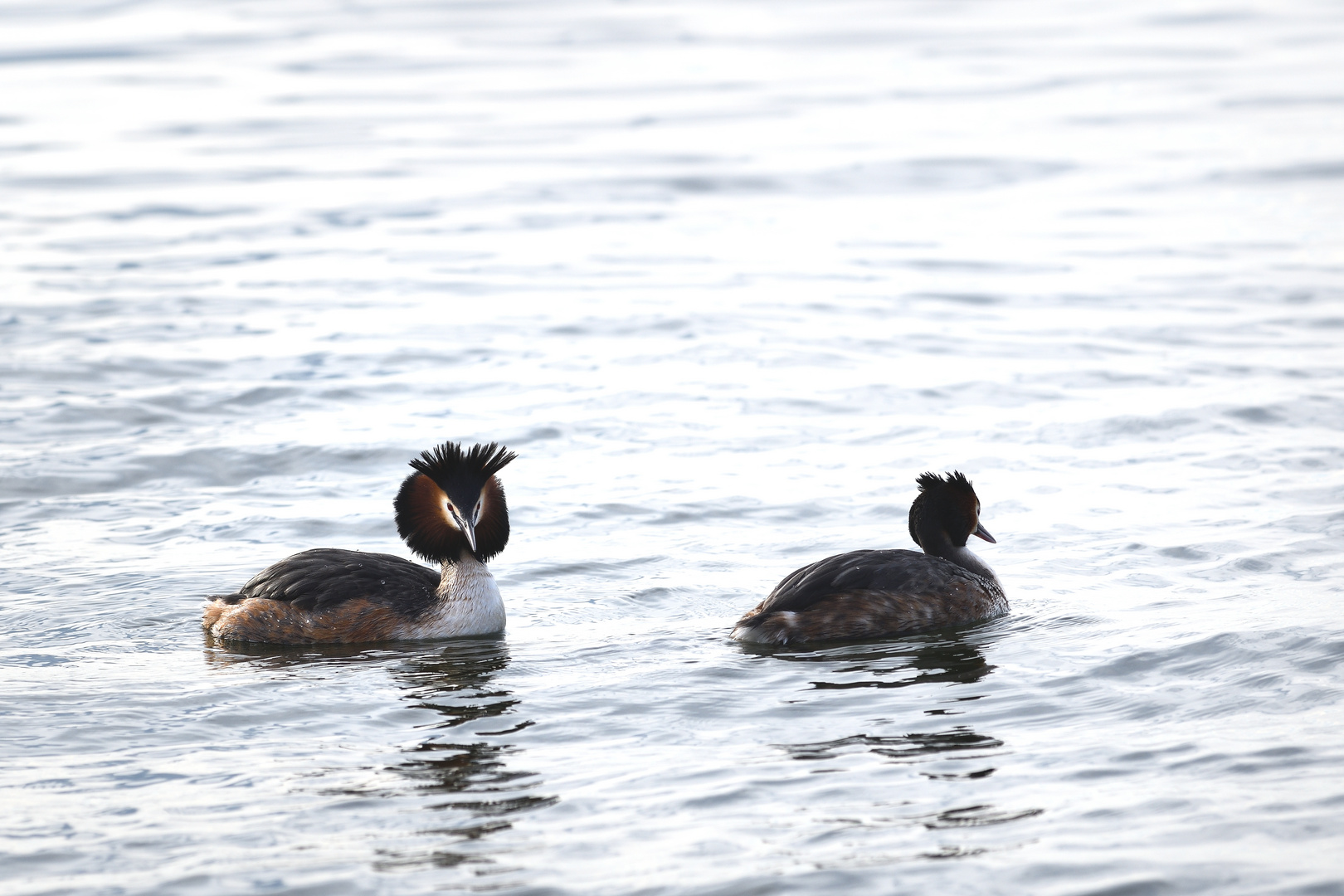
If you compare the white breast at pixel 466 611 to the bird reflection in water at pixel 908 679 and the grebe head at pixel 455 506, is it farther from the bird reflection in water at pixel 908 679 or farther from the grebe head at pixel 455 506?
the bird reflection in water at pixel 908 679

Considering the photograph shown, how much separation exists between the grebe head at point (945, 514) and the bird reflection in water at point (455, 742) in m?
2.82

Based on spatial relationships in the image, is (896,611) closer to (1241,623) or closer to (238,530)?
(1241,623)

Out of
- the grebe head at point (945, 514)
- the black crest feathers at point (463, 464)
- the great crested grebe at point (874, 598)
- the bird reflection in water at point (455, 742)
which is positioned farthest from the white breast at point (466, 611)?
the grebe head at point (945, 514)

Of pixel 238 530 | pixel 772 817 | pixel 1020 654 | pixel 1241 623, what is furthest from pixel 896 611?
pixel 238 530

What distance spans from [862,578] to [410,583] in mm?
2771

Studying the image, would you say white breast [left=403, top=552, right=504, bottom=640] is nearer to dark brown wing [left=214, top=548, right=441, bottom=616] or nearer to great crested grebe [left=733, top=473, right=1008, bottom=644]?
dark brown wing [left=214, top=548, right=441, bottom=616]

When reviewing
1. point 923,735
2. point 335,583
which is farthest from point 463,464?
point 923,735

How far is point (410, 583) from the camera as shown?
35.3 feet

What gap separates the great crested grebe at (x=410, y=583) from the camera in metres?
10.4

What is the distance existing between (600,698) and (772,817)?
1789 mm

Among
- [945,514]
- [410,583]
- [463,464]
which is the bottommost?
[410,583]

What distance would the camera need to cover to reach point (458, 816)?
7.44m

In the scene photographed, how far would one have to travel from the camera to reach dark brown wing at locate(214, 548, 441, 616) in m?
10.5

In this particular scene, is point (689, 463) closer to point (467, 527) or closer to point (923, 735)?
point (467, 527)
